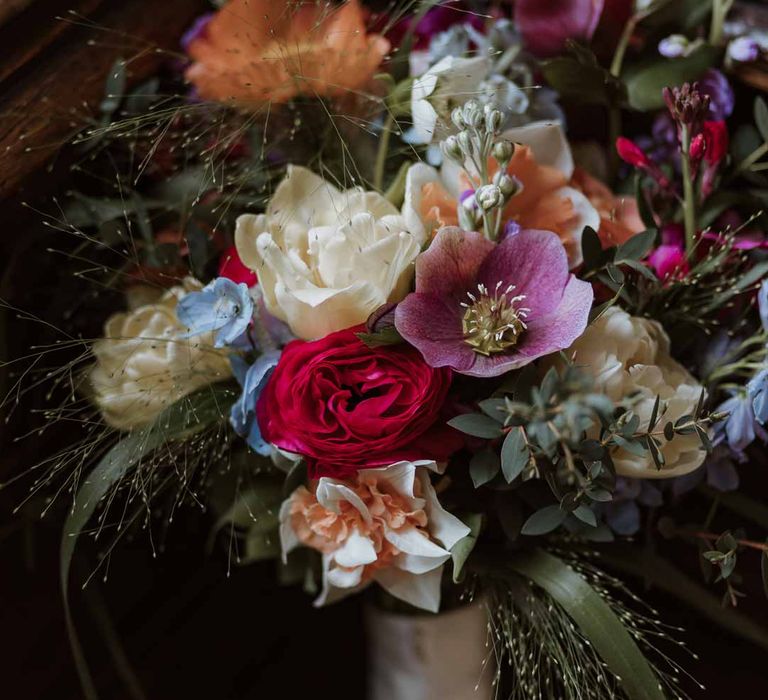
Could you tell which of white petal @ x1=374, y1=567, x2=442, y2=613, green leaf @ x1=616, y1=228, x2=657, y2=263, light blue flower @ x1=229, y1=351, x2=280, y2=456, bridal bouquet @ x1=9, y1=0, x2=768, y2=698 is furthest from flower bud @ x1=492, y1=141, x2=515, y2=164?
white petal @ x1=374, y1=567, x2=442, y2=613

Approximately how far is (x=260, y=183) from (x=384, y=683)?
0.54 m

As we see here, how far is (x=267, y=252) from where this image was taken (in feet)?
1.97

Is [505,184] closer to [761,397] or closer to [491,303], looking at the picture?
[491,303]

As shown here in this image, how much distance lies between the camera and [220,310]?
0.64 metres

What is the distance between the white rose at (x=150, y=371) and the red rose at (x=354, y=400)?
10 centimetres

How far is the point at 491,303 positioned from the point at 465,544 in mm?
171

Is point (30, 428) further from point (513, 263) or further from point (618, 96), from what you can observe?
point (618, 96)

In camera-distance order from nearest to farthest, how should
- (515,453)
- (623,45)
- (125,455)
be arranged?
(515,453) < (125,455) < (623,45)

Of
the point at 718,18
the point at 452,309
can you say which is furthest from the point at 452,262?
the point at 718,18

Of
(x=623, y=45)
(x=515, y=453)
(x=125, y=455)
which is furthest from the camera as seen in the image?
(x=623, y=45)

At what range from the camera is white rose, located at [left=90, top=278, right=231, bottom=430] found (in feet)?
2.26

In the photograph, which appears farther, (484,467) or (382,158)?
(382,158)

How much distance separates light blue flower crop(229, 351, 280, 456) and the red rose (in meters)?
0.02

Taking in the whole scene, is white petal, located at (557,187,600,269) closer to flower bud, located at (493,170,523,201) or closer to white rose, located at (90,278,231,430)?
flower bud, located at (493,170,523,201)
